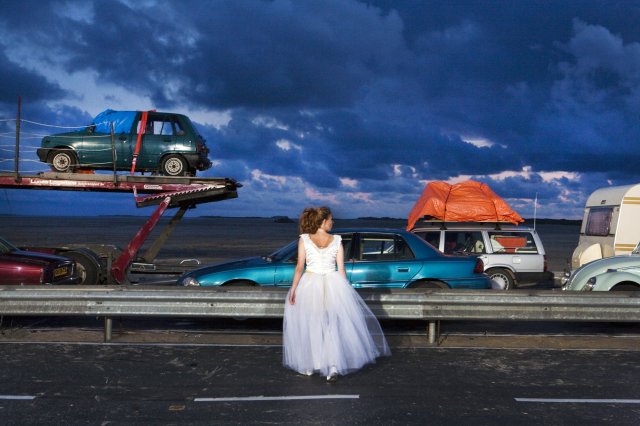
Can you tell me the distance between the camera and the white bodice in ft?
22.7

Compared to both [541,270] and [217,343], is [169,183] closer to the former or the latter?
[217,343]

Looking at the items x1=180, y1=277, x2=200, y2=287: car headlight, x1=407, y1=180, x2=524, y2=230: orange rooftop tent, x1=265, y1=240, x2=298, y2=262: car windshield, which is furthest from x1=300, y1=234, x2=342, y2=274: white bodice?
x1=407, y1=180, x2=524, y2=230: orange rooftop tent

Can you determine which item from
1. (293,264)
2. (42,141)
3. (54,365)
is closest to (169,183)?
(42,141)

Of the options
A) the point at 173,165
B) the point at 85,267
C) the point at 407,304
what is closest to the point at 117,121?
the point at 173,165

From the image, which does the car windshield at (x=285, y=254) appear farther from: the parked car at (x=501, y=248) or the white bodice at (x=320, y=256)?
the parked car at (x=501, y=248)

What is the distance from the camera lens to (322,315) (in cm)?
675

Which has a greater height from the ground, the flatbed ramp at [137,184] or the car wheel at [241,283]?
the flatbed ramp at [137,184]

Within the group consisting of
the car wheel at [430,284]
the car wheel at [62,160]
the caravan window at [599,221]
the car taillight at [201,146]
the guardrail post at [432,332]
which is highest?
the car taillight at [201,146]

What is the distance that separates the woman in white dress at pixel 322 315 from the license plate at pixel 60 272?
5.38 m

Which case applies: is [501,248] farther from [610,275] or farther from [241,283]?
[241,283]

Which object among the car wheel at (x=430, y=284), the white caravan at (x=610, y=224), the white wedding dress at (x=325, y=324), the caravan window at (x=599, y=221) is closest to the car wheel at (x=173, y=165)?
the car wheel at (x=430, y=284)

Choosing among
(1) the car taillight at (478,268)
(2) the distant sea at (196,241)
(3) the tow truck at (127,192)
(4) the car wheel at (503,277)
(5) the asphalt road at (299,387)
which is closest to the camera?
(5) the asphalt road at (299,387)

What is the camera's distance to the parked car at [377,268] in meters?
9.95

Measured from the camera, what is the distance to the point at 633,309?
27.6ft
